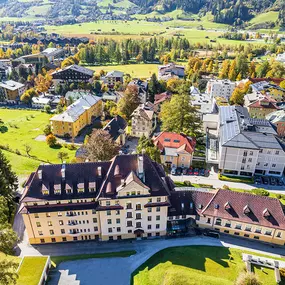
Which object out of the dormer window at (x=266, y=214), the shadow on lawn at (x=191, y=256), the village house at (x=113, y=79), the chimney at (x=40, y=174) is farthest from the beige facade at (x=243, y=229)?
the village house at (x=113, y=79)

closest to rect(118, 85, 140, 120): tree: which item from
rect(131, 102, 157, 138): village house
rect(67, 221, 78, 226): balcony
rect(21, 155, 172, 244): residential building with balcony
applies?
rect(131, 102, 157, 138): village house

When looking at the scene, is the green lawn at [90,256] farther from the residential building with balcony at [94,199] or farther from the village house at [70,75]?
the village house at [70,75]

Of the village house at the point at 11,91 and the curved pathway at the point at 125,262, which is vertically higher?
the curved pathway at the point at 125,262

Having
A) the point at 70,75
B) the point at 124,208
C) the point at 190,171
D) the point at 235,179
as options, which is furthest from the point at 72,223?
the point at 70,75

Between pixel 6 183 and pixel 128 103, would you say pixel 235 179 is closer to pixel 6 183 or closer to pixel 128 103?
pixel 128 103

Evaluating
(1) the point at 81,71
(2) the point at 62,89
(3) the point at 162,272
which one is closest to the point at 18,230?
(3) the point at 162,272

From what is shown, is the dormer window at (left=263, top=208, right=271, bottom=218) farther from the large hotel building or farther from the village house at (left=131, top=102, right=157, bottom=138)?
the village house at (left=131, top=102, right=157, bottom=138)
